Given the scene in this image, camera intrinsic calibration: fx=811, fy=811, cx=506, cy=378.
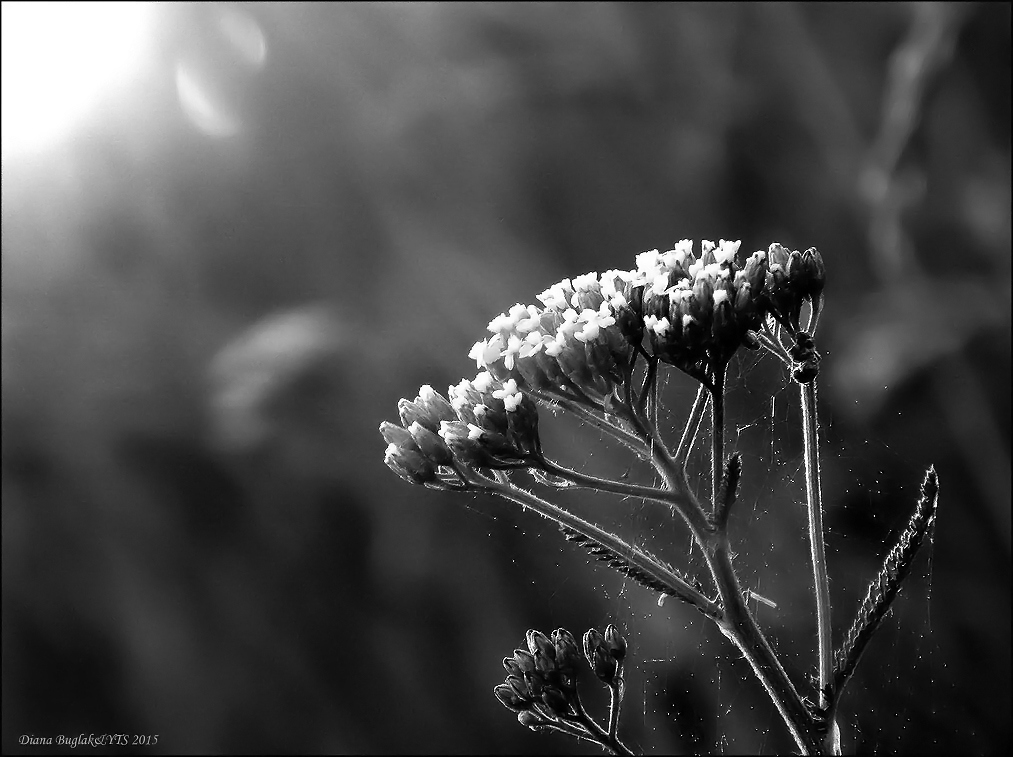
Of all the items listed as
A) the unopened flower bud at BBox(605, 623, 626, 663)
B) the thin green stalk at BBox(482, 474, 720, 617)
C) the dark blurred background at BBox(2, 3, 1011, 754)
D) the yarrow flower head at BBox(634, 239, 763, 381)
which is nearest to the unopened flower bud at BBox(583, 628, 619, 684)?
the unopened flower bud at BBox(605, 623, 626, 663)

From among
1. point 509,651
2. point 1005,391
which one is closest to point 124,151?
point 509,651

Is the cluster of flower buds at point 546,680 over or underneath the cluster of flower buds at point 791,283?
underneath

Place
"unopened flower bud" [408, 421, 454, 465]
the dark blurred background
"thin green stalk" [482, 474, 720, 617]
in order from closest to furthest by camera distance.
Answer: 1. "thin green stalk" [482, 474, 720, 617]
2. "unopened flower bud" [408, 421, 454, 465]
3. the dark blurred background

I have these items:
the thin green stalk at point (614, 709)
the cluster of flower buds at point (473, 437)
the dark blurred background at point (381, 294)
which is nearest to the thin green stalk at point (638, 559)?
the cluster of flower buds at point (473, 437)

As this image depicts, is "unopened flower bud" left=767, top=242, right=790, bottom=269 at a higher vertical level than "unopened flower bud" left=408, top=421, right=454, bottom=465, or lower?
higher

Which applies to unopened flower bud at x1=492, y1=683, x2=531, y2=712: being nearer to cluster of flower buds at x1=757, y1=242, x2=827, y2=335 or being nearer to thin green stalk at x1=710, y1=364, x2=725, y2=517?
thin green stalk at x1=710, y1=364, x2=725, y2=517

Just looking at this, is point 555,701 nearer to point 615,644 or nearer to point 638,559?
point 615,644

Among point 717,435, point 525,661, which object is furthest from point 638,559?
point 525,661

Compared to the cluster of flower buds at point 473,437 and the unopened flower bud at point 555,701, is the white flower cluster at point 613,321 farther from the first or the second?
the unopened flower bud at point 555,701
